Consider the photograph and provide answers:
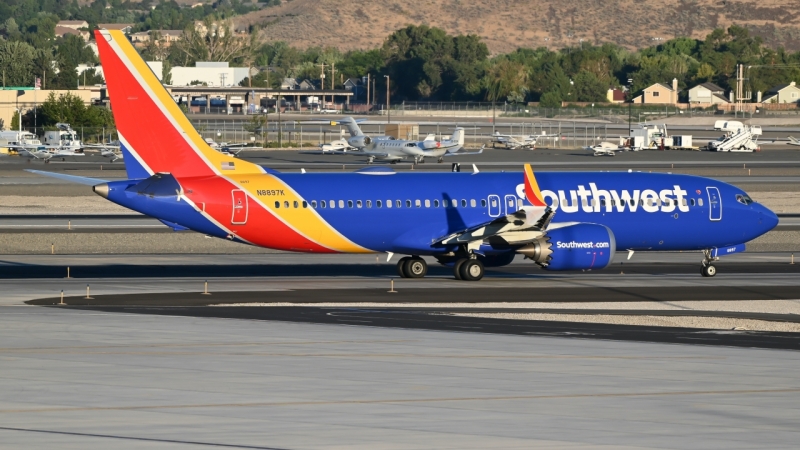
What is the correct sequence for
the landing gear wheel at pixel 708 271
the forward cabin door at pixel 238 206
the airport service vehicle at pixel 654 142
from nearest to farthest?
the forward cabin door at pixel 238 206 → the landing gear wheel at pixel 708 271 → the airport service vehicle at pixel 654 142

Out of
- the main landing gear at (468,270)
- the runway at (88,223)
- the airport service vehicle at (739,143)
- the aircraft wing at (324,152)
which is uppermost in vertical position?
the airport service vehicle at (739,143)

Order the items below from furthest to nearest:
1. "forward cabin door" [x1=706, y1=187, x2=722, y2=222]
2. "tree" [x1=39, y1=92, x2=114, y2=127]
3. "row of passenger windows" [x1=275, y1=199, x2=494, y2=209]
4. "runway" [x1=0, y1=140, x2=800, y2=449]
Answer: "tree" [x1=39, y1=92, x2=114, y2=127] < "forward cabin door" [x1=706, y1=187, x2=722, y2=222] < "row of passenger windows" [x1=275, y1=199, x2=494, y2=209] < "runway" [x1=0, y1=140, x2=800, y2=449]

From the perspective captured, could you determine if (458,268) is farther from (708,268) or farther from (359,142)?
(359,142)

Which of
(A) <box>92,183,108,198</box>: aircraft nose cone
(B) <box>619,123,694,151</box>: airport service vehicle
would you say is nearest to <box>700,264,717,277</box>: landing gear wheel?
(A) <box>92,183,108,198</box>: aircraft nose cone

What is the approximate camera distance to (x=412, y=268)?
138 feet

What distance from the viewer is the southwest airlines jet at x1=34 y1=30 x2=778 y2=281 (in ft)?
127

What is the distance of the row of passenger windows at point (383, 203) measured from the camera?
131ft

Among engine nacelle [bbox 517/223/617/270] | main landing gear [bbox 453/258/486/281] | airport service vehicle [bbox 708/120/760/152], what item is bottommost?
main landing gear [bbox 453/258/486/281]

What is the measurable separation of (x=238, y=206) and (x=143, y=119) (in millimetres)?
4078

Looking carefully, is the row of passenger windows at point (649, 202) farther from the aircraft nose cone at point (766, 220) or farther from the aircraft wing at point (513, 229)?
the aircraft nose cone at point (766, 220)

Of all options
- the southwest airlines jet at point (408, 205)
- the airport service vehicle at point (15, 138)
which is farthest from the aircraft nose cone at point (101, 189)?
the airport service vehicle at point (15, 138)

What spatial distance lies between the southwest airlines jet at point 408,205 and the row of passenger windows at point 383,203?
0.11 ft

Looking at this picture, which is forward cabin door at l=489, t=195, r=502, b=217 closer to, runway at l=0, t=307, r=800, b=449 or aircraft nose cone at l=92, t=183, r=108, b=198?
aircraft nose cone at l=92, t=183, r=108, b=198

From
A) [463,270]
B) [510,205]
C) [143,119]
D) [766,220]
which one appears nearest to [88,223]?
[143,119]
